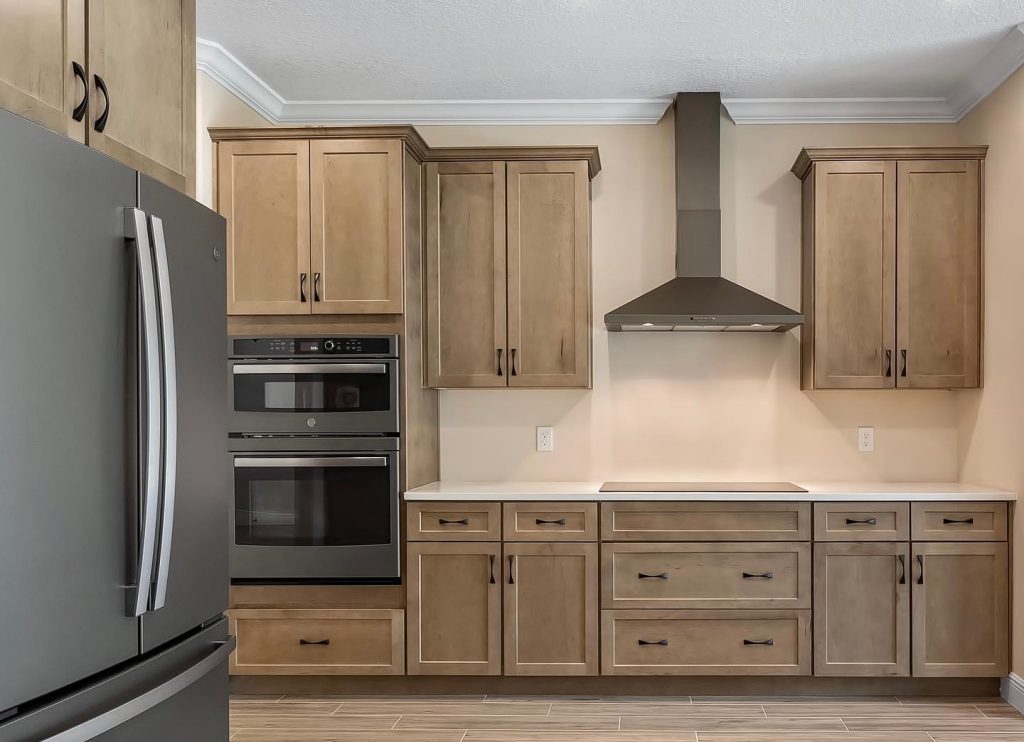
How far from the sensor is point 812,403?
421cm

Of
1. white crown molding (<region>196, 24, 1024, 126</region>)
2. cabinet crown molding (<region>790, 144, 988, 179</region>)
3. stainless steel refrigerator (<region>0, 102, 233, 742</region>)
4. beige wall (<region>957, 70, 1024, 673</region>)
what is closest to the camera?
stainless steel refrigerator (<region>0, 102, 233, 742</region>)

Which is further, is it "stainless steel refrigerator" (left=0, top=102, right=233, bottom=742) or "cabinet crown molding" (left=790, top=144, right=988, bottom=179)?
"cabinet crown molding" (left=790, top=144, right=988, bottom=179)

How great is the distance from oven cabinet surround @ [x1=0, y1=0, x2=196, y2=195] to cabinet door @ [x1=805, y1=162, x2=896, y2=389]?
2.85 metres

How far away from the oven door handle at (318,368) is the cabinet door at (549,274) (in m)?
0.64

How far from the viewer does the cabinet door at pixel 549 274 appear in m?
3.92

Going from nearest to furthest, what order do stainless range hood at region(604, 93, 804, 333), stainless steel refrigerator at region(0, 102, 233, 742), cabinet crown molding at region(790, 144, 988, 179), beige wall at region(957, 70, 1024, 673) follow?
1. stainless steel refrigerator at region(0, 102, 233, 742)
2. beige wall at region(957, 70, 1024, 673)
3. cabinet crown molding at region(790, 144, 988, 179)
4. stainless range hood at region(604, 93, 804, 333)

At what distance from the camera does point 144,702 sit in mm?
1554

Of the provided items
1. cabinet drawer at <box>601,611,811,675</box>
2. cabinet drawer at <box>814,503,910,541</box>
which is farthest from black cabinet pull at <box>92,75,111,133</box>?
cabinet drawer at <box>814,503,910,541</box>

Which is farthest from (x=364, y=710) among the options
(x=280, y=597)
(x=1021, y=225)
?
(x=1021, y=225)

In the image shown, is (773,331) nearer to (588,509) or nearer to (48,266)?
(588,509)

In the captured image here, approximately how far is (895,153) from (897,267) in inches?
20.0

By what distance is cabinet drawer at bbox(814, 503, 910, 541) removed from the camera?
3617 millimetres

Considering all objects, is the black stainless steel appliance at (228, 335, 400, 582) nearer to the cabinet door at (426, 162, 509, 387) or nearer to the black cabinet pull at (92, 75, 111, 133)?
the cabinet door at (426, 162, 509, 387)

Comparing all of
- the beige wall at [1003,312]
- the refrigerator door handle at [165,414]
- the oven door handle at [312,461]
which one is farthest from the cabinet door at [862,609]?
the refrigerator door handle at [165,414]
